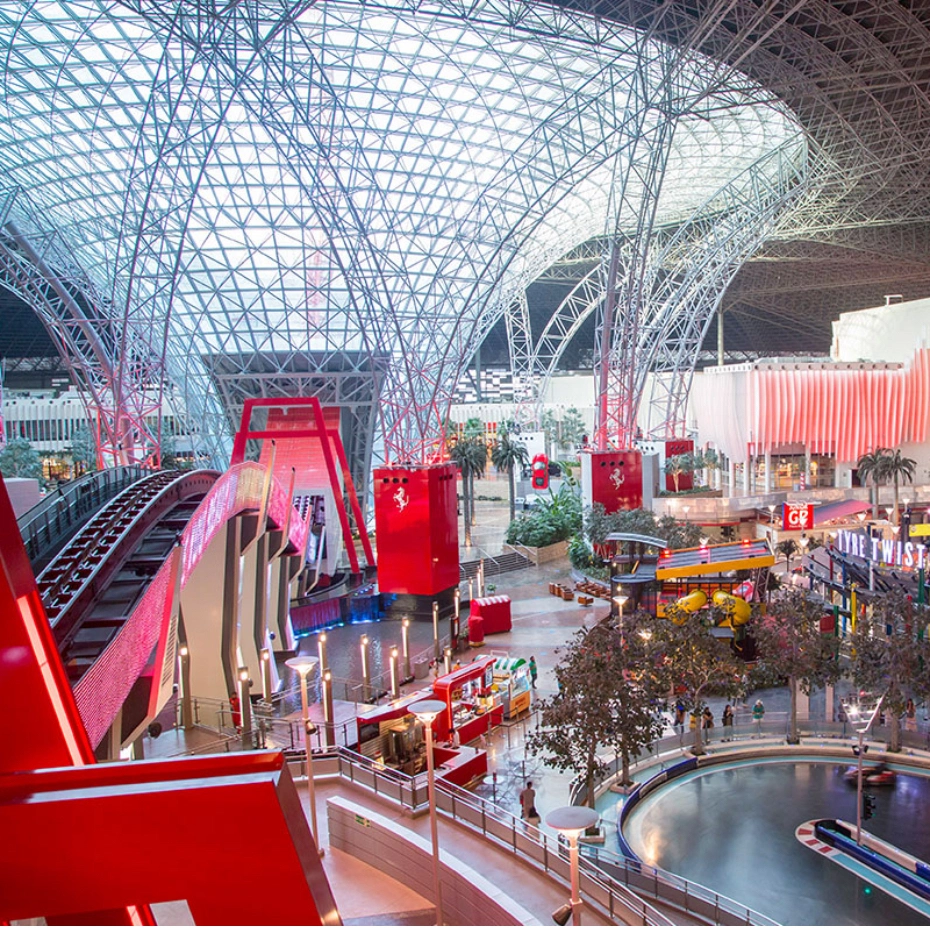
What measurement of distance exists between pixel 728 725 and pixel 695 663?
362 cm

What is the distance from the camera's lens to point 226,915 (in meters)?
5.96

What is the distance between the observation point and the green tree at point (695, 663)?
1041 inches

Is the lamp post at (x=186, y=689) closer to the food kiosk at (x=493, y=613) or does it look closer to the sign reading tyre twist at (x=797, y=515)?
the food kiosk at (x=493, y=613)

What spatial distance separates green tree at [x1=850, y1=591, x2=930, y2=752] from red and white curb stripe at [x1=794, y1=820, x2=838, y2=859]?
5.63m

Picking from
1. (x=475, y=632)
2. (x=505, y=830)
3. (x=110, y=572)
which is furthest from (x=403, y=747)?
(x=475, y=632)

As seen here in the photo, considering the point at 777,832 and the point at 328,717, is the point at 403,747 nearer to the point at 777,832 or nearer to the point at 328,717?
the point at 328,717

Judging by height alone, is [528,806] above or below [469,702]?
below

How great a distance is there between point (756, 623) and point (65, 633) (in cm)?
2212

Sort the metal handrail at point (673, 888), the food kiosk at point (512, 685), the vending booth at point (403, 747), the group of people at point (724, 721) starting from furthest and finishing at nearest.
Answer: the food kiosk at point (512, 685)
the group of people at point (724, 721)
the vending booth at point (403, 747)
the metal handrail at point (673, 888)

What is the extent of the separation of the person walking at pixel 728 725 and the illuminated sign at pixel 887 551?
9.77m

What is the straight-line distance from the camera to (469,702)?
29.0 metres

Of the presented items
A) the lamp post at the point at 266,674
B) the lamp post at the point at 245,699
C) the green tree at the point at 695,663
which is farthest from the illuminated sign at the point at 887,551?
the lamp post at the point at 245,699

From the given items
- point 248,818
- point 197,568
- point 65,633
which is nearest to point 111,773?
point 248,818

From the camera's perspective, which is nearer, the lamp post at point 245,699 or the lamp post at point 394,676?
the lamp post at point 245,699
